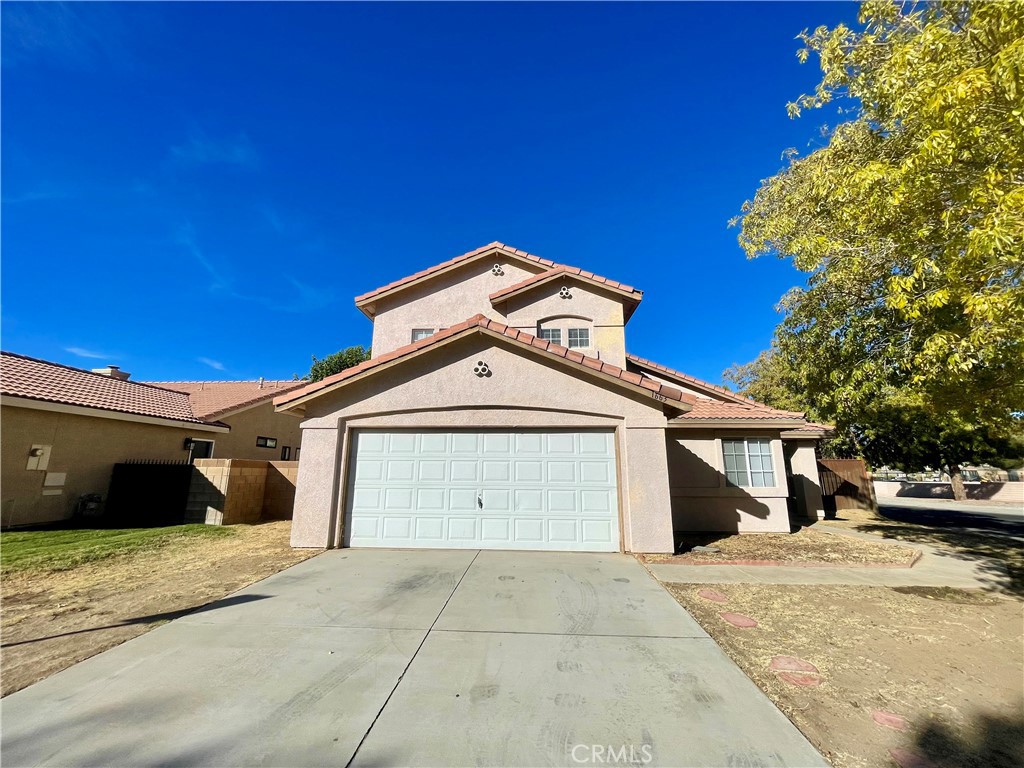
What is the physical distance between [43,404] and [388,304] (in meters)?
9.34

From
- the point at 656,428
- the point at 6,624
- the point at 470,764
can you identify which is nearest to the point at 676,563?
the point at 656,428

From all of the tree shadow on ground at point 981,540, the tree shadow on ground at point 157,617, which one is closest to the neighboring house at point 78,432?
the tree shadow on ground at point 157,617

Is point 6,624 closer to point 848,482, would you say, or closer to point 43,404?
point 43,404

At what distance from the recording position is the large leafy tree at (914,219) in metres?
4.68

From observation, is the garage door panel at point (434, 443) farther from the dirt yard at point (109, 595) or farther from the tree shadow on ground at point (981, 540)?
the tree shadow on ground at point (981, 540)

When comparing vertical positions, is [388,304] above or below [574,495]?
above

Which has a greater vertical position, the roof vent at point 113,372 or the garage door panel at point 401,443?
the roof vent at point 113,372

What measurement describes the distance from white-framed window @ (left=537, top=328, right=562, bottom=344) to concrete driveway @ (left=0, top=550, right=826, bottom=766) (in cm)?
843

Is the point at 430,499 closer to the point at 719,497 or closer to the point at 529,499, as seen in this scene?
the point at 529,499

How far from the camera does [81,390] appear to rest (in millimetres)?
12766

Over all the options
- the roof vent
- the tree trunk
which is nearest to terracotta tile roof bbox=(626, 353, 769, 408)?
the roof vent

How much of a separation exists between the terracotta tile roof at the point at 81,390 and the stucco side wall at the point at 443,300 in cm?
784

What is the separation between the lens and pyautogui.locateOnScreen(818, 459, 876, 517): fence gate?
18281 millimetres

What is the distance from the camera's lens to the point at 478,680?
359 centimetres
